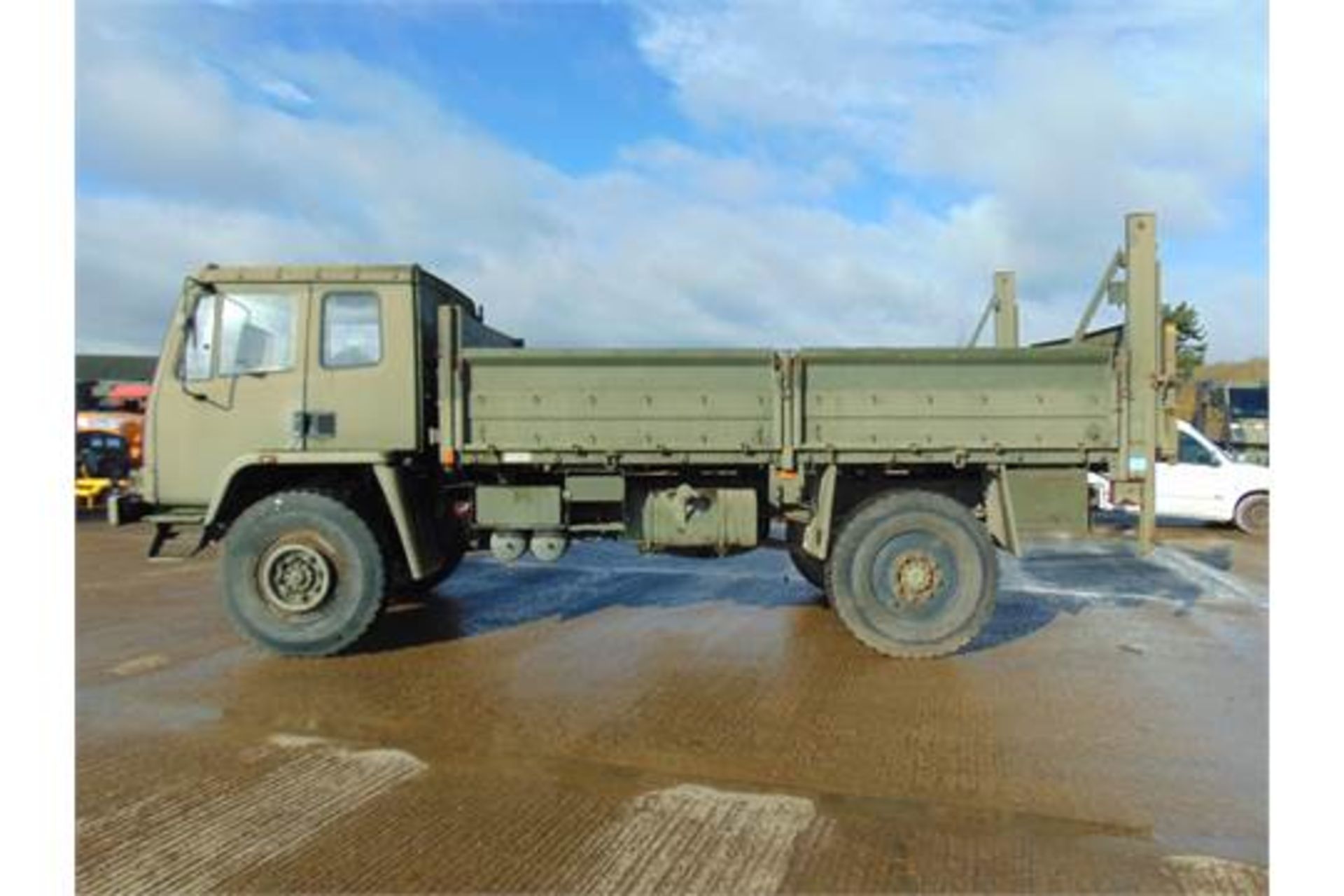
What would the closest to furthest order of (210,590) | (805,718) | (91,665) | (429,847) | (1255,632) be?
(429,847)
(805,718)
(91,665)
(1255,632)
(210,590)

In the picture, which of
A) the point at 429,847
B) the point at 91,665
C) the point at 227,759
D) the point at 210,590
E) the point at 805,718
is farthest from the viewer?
the point at 210,590

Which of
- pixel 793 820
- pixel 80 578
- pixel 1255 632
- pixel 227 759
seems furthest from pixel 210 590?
pixel 1255 632

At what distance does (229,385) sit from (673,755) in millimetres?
4226

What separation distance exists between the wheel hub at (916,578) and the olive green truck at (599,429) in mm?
16

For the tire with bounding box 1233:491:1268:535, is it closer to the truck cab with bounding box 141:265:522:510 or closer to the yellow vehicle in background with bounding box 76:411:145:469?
the truck cab with bounding box 141:265:522:510

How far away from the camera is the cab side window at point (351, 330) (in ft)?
20.1

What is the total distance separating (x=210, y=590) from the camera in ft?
27.8

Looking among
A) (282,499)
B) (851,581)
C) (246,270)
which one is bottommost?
(851,581)

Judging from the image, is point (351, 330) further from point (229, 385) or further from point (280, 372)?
point (229, 385)

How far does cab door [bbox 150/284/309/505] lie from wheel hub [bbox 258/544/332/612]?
74 centimetres

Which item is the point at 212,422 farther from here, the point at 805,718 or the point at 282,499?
the point at 805,718

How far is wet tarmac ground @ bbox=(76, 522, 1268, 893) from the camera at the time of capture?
3172 mm

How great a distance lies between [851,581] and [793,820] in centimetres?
273

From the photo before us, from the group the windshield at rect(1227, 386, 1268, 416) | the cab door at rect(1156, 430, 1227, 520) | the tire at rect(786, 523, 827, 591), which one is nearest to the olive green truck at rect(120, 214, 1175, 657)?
the tire at rect(786, 523, 827, 591)
